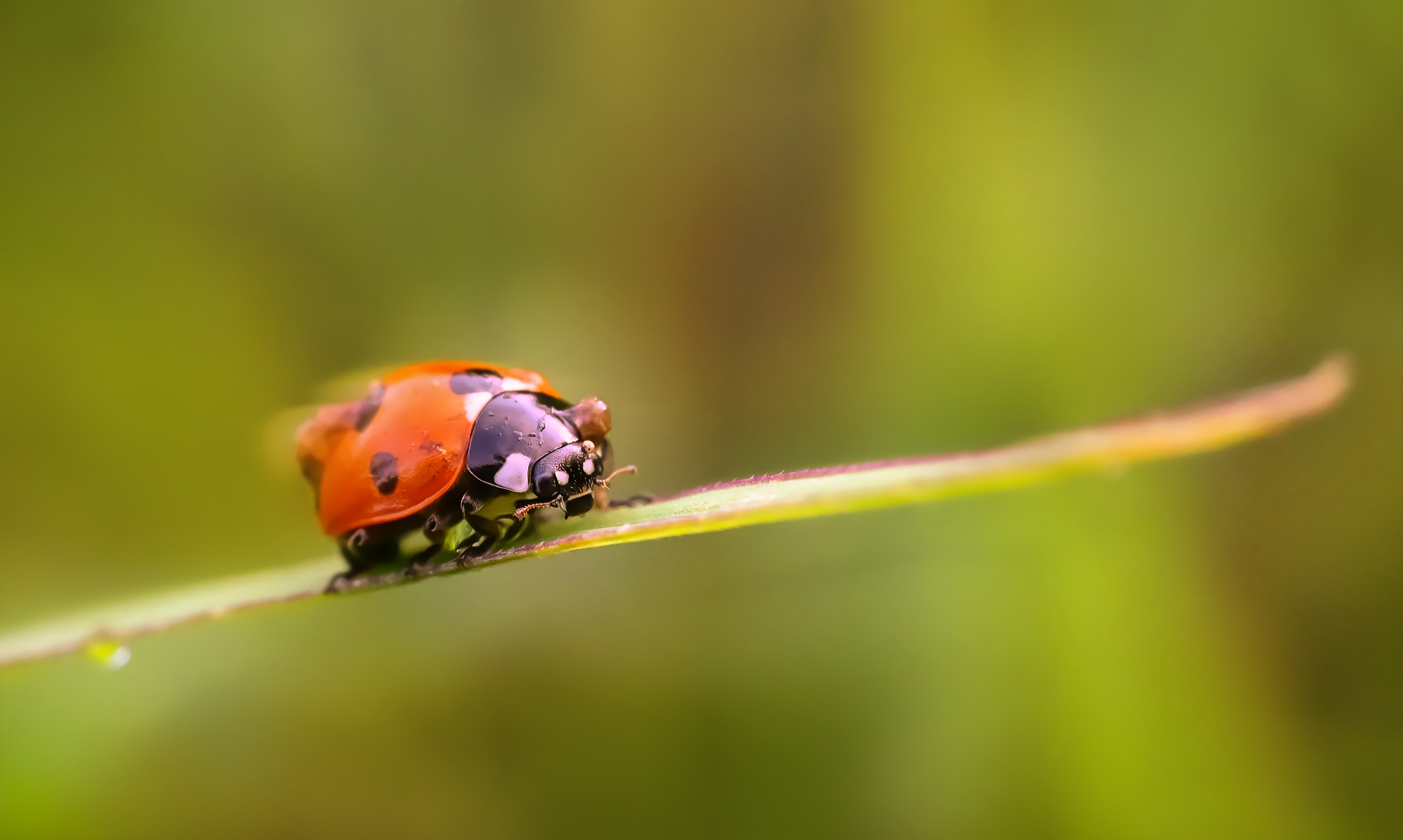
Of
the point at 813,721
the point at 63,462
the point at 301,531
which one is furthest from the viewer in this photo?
the point at 301,531

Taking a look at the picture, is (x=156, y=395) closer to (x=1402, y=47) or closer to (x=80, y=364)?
(x=80, y=364)

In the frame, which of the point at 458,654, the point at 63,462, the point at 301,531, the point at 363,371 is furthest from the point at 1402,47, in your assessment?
the point at 63,462

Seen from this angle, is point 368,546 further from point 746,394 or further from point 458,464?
point 746,394

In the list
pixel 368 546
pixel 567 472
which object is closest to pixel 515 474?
pixel 567 472

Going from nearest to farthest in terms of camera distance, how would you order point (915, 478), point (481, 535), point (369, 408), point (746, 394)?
point (915, 478) < point (481, 535) < point (369, 408) < point (746, 394)

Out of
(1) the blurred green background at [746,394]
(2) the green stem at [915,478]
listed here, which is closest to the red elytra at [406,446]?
(2) the green stem at [915,478]

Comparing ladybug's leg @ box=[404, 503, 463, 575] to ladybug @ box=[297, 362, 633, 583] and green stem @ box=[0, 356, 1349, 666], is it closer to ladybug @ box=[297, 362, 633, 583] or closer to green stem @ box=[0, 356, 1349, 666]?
ladybug @ box=[297, 362, 633, 583]

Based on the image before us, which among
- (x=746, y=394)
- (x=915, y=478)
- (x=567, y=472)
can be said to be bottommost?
(x=746, y=394)
